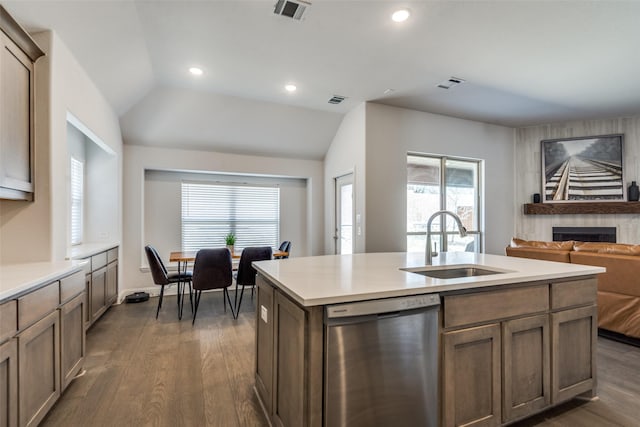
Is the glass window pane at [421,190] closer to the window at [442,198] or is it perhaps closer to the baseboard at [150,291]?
the window at [442,198]

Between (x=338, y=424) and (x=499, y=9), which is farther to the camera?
(x=499, y=9)

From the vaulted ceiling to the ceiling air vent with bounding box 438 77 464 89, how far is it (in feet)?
0.28

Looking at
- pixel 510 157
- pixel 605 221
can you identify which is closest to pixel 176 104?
pixel 510 157

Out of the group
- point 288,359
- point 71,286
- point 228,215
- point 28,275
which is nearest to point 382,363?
point 288,359

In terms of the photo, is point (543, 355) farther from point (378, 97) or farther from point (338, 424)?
point (378, 97)

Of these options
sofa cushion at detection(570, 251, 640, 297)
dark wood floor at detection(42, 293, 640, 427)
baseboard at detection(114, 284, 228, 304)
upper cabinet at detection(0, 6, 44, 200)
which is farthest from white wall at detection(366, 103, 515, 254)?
upper cabinet at detection(0, 6, 44, 200)

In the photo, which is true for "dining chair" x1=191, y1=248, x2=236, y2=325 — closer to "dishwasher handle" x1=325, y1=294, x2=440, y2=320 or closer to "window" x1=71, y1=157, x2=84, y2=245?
"window" x1=71, y1=157, x2=84, y2=245

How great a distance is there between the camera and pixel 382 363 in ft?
4.62

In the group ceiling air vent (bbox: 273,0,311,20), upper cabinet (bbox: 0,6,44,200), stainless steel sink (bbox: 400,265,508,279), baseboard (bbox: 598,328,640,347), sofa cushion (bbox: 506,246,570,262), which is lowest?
baseboard (bbox: 598,328,640,347)

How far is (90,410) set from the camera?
1979 millimetres

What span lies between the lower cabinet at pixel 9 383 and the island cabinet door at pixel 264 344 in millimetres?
1207

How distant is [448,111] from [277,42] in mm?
3152

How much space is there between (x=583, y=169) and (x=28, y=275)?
7.70m

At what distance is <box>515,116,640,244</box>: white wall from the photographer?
539 cm
